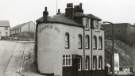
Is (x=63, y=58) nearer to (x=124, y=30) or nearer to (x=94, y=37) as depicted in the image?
(x=94, y=37)

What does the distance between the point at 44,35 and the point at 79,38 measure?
25.7ft

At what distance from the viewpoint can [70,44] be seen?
46.6m

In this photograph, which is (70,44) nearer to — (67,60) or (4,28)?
(67,60)

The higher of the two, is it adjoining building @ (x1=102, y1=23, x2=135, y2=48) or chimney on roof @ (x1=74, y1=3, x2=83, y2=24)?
chimney on roof @ (x1=74, y1=3, x2=83, y2=24)

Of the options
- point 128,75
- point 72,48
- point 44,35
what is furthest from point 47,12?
point 128,75

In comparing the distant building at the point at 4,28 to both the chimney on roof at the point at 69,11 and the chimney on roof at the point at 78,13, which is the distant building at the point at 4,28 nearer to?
the chimney on roof at the point at 69,11

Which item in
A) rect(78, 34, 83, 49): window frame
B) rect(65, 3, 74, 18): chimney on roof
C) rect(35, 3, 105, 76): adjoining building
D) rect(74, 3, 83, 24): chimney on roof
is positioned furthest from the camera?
rect(65, 3, 74, 18): chimney on roof

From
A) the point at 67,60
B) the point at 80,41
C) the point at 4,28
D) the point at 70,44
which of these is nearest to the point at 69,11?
the point at 80,41

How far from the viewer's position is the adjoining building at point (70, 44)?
4359cm

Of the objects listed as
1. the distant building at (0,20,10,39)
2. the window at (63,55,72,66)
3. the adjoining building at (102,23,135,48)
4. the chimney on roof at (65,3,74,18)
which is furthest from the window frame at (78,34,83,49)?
the distant building at (0,20,10,39)

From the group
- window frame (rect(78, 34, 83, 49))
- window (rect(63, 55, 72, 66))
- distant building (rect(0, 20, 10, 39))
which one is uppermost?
distant building (rect(0, 20, 10, 39))

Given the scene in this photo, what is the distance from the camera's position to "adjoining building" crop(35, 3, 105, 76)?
43.6 meters

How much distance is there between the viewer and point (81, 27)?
5006cm

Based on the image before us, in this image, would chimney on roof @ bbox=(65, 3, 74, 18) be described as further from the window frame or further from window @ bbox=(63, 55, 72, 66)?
window @ bbox=(63, 55, 72, 66)
